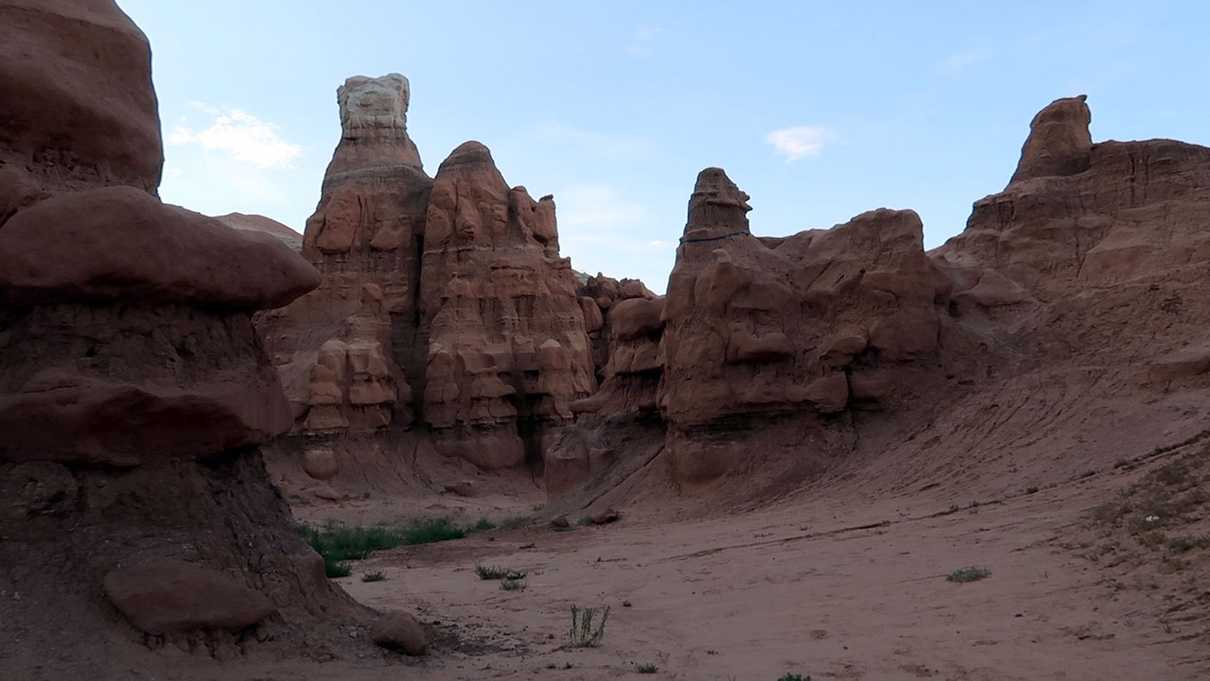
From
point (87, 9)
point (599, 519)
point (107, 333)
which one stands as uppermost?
point (87, 9)

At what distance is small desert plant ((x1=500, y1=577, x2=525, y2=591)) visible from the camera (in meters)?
10.6

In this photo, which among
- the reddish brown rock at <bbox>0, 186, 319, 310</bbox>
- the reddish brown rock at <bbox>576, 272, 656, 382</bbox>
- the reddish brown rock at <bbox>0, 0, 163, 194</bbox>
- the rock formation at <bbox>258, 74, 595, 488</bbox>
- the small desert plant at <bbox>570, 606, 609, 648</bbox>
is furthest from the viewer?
the reddish brown rock at <bbox>576, 272, 656, 382</bbox>

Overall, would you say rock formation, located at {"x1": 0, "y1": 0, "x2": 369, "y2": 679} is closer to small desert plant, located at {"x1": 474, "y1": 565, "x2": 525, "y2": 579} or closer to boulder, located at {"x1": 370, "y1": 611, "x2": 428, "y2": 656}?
boulder, located at {"x1": 370, "y1": 611, "x2": 428, "y2": 656}

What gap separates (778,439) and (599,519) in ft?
9.73

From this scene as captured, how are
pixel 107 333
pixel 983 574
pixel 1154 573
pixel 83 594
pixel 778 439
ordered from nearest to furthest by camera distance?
pixel 83 594
pixel 107 333
pixel 1154 573
pixel 983 574
pixel 778 439

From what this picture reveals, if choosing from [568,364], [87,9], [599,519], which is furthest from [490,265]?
[87,9]

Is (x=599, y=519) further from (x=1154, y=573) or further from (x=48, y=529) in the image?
(x=48, y=529)

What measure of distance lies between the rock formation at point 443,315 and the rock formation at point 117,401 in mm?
21694

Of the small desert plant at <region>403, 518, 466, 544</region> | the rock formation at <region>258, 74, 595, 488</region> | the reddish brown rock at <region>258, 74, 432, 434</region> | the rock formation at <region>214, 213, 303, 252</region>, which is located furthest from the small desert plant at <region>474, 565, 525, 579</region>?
the rock formation at <region>214, 213, 303, 252</region>

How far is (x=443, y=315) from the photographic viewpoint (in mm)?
30016

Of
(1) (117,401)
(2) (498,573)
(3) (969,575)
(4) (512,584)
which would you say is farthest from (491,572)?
(1) (117,401)

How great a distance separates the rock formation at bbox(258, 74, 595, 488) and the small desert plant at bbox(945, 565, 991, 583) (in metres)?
20.9

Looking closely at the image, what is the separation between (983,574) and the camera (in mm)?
8461

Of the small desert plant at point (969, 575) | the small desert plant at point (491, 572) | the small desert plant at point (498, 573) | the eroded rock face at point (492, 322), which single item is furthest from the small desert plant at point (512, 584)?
the eroded rock face at point (492, 322)
